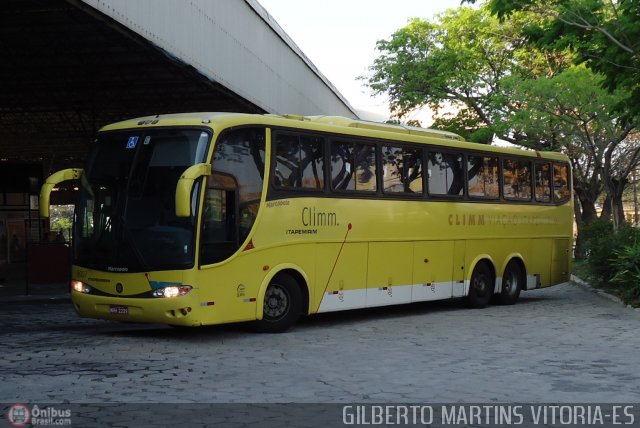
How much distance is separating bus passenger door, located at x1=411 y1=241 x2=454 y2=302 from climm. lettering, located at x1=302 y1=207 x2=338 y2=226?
254 cm

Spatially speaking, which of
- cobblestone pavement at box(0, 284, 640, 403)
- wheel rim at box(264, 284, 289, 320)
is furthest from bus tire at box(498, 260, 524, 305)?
wheel rim at box(264, 284, 289, 320)

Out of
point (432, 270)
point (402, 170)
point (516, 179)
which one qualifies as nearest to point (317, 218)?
point (402, 170)

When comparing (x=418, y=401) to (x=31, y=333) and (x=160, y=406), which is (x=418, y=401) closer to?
(x=160, y=406)

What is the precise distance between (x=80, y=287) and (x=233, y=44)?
1114 cm

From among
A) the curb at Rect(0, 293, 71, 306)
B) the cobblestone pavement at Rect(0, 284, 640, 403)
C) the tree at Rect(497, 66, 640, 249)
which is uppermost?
the tree at Rect(497, 66, 640, 249)

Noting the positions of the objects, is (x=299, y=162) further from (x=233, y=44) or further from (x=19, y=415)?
(x=233, y=44)

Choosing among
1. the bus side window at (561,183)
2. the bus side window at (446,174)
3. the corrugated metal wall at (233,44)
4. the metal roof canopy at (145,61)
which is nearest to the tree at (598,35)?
the bus side window at (561,183)

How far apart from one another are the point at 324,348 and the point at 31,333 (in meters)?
4.47

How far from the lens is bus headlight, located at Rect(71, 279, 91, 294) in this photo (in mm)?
12062

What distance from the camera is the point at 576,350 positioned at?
1112 centimetres

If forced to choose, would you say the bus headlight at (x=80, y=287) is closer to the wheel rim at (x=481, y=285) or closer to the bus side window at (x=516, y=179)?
the wheel rim at (x=481, y=285)

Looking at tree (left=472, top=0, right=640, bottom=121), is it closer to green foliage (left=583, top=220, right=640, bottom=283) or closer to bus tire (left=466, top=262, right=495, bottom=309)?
green foliage (left=583, top=220, right=640, bottom=283)

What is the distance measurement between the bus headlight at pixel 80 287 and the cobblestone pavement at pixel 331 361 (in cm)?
65

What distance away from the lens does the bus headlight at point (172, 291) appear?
11.3m
